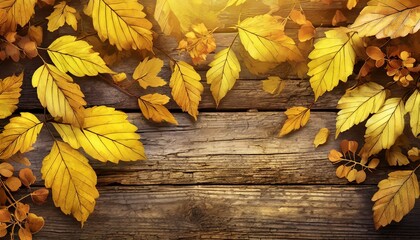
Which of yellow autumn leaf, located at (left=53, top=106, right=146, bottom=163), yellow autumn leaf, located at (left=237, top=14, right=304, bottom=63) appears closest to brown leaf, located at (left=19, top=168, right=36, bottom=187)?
yellow autumn leaf, located at (left=53, top=106, right=146, bottom=163)

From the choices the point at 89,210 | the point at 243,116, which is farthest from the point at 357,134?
the point at 89,210

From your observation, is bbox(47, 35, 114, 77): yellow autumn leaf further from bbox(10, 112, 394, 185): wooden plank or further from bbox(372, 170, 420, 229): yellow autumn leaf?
bbox(372, 170, 420, 229): yellow autumn leaf

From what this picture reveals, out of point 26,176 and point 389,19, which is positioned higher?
point 389,19

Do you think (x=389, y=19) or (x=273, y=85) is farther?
(x=273, y=85)

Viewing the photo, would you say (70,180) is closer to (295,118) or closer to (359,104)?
(295,118)

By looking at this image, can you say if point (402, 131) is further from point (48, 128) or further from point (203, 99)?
point (48, 128)

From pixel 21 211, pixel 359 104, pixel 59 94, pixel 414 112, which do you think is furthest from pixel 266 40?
pixel 21 211
